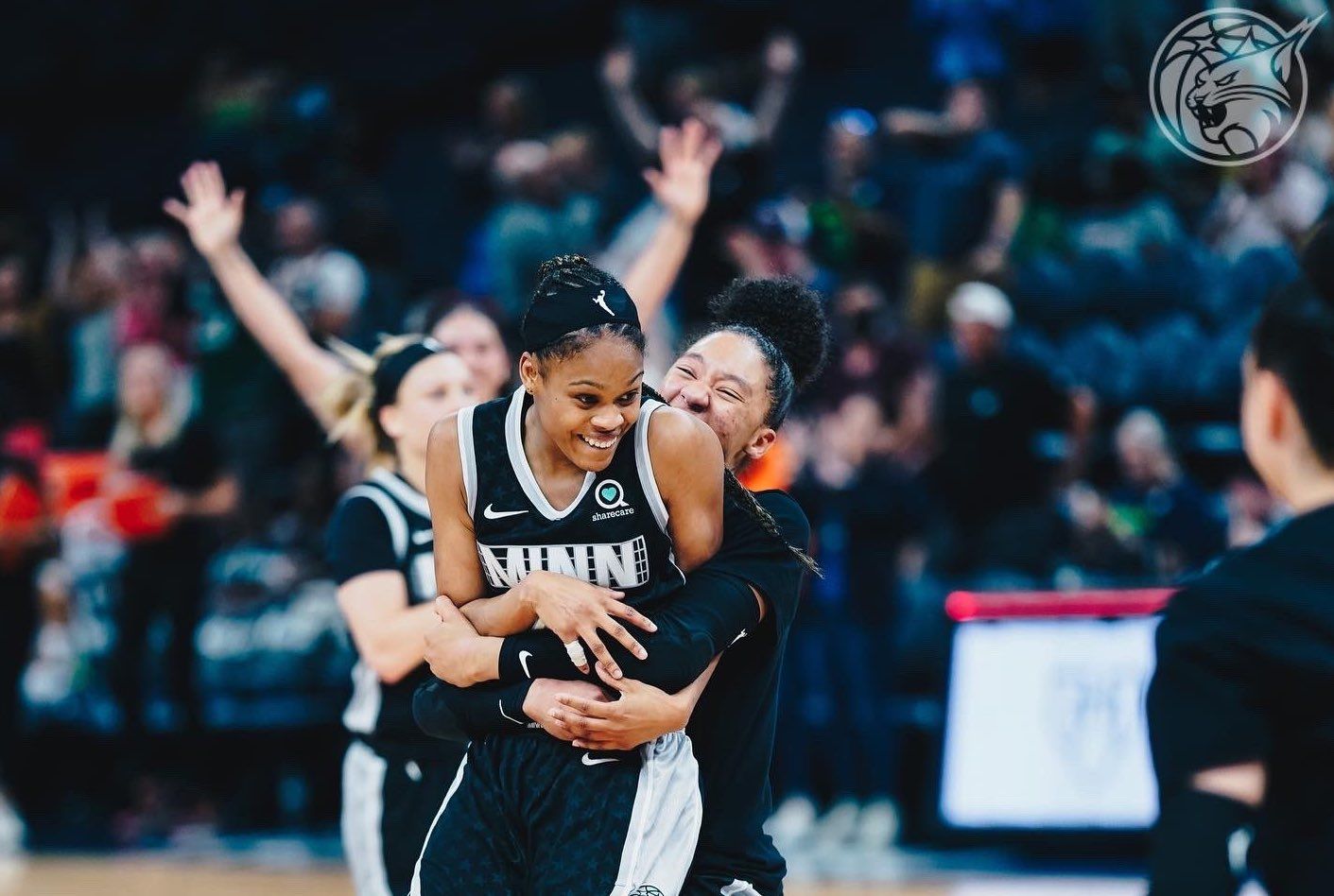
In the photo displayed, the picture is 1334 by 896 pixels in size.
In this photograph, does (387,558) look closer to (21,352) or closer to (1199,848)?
(1199,848)

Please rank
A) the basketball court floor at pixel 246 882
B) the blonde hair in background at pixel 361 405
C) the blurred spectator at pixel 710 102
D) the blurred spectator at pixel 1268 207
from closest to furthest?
the blonde hair in background at pixel 361 405 → the basketball court floor at pixel 246 882 → the blurred spectator at pixel 1268 207 → the blurred spectator at pixel 710 102

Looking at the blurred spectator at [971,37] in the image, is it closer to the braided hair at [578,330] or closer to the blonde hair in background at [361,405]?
the blonde hair in background at [361,405]

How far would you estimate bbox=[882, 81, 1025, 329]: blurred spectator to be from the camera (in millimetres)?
10328

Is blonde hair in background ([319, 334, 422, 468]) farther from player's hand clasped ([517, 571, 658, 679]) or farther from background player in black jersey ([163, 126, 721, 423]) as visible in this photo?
player's hand clasped ([517, 571, 658, 679])

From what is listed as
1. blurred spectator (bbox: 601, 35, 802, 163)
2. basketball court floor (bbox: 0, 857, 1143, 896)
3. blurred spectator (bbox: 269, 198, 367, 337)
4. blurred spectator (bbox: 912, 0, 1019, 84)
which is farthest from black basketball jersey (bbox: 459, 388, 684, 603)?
blurred spectator (bbox: 912, 0, 1019, 84)

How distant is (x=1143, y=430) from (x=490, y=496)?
20.6 ft

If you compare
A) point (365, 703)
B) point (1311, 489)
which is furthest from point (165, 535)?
point (1311, 489)

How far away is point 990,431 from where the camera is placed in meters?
9.10

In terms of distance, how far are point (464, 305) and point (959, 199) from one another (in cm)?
571

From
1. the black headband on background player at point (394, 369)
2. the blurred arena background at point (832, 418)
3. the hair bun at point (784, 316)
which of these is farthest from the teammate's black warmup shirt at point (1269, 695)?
the blurred arena background at point (832, 418)

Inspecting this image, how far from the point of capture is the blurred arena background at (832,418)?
26.7ft

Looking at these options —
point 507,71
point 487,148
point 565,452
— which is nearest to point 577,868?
point 565,452

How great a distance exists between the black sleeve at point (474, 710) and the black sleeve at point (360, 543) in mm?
1047

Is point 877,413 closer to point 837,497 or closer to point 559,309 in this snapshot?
point 837,497
